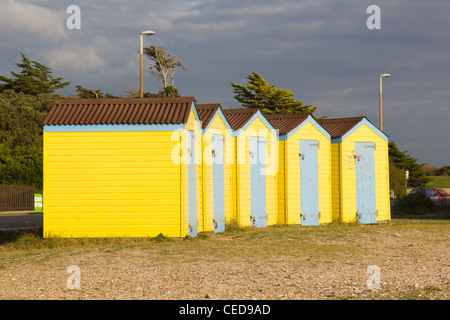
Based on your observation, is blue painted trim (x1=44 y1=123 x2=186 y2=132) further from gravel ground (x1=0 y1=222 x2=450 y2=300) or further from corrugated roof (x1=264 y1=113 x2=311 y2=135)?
corrugated roof (x1=264 y1=113 x2=311 y2=135)

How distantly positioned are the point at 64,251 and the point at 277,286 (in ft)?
18.7

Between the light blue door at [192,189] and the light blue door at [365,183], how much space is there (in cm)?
670

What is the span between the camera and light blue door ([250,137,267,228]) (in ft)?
53.1

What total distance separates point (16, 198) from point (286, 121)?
19.3 metres

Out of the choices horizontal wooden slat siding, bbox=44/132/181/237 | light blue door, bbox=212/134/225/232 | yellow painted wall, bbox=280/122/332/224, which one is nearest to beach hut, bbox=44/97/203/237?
horizontal wooden slat siding, bbox=44/132/181/237

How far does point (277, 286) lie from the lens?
7.57 metres

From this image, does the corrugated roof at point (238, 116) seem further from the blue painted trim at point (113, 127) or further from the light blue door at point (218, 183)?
the blue painted trim at point (113, 127)

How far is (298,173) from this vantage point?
17172 millimetres

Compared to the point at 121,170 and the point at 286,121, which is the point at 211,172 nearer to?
the point at 121,170

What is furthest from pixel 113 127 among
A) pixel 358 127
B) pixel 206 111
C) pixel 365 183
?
pixel 365 183

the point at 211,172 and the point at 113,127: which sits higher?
the point at 113,127

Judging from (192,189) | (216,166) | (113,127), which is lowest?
(192,189)

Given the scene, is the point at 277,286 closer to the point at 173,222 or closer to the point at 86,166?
the point at 173,222

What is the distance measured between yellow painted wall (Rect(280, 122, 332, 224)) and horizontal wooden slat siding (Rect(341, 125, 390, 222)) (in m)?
0.50
